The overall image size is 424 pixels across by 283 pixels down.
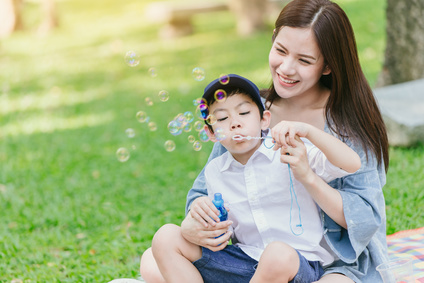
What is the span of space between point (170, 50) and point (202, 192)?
841cm

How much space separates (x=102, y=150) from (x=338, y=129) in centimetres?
394

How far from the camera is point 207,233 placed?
2.44 m

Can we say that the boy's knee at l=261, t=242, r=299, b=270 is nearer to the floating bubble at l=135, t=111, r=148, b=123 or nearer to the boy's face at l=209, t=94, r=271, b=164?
the boy's face at l=209, t=94, r=271, b=164

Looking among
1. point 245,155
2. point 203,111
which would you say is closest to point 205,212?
point 245,155

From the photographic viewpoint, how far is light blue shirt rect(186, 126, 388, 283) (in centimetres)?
240

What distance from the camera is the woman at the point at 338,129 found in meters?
2.42

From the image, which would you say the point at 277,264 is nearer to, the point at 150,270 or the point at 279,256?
the point at 279,256

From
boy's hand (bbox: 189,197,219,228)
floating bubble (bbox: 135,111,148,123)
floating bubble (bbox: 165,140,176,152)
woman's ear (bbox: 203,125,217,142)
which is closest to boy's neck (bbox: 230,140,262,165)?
woman's ear (bbox: 203,125,217,142)

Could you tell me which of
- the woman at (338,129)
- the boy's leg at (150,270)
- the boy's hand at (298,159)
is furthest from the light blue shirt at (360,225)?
the boy's leg at (150,270)

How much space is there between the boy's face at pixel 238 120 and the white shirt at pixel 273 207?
0.27ft

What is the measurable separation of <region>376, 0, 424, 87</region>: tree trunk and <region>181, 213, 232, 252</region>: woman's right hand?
11.9ft

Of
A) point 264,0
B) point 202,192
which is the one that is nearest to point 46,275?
point 202,192

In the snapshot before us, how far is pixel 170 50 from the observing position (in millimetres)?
10961

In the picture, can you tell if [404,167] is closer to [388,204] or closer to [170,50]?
[388,204]
